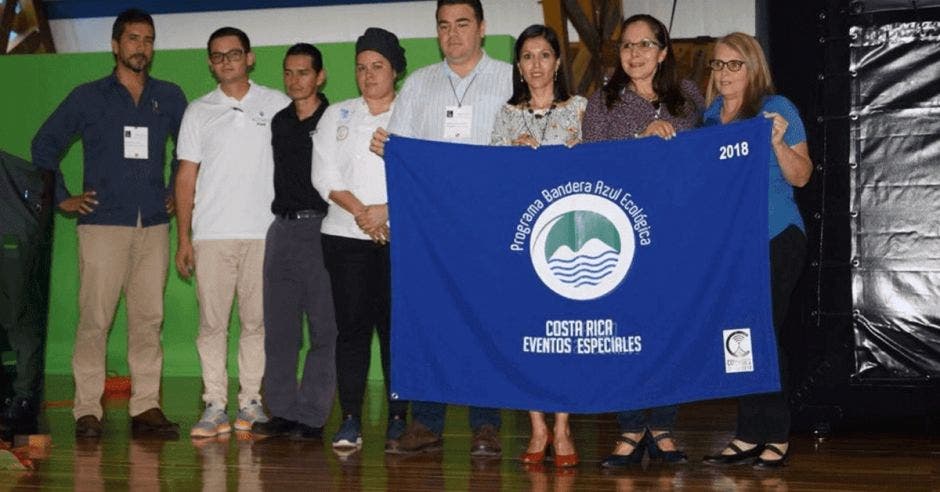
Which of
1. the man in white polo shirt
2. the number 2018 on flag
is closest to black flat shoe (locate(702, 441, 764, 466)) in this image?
the number 2018 on flag

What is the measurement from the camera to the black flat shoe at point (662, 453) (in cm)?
429

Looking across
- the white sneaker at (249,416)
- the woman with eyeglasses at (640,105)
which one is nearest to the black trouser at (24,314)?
the white sneaker at (249,416)

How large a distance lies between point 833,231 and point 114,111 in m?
2.94

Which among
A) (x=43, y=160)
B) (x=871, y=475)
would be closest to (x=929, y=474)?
(x=871, y=475)

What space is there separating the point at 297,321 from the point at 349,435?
614 millimetres

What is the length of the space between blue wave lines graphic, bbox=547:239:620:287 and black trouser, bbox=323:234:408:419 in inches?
31.0

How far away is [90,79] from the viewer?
795 centimetres

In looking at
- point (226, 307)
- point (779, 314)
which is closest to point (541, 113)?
point (779, 314)

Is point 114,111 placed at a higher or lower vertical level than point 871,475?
higher

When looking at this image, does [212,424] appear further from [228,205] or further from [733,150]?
[733,150]

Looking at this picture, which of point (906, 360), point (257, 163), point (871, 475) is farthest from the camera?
point (257, 163)

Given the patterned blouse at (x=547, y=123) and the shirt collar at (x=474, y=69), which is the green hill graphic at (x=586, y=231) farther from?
the shirt collar at (x=474, y=69)

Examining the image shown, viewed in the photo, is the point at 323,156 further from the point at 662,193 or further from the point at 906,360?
the point at 906,360

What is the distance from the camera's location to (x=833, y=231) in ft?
16.1
